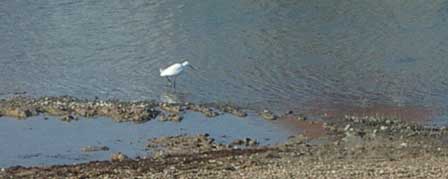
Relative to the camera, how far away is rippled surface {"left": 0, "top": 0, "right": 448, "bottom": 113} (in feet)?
68.8

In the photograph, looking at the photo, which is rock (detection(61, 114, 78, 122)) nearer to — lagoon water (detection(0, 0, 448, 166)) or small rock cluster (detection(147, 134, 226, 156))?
lagoon water (detection(0, 0, 448, 166))

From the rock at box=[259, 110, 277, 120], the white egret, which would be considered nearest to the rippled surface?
the white egret

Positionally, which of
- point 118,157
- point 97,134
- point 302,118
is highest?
point 302,118

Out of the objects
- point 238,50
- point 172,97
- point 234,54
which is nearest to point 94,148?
point 172,97

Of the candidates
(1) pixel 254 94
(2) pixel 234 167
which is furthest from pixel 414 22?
(2) pixel 234 167

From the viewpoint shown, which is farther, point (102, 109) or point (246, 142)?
point (102, 109)

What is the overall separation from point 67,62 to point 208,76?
3.34 m

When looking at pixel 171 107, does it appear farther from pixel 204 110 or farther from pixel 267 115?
pixel 267 115

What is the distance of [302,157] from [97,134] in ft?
12.5

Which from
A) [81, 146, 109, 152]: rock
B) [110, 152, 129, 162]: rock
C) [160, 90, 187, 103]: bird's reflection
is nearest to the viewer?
[110, 152, 129, 162]: rock

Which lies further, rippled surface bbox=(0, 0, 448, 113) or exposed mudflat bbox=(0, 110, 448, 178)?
rippled surface bbox=(0, 0, 448, 113)

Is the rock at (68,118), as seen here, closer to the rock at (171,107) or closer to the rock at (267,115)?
the rock at (171,107)

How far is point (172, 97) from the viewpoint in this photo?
20531mm

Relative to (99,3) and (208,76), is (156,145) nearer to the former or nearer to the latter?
(208,76)
